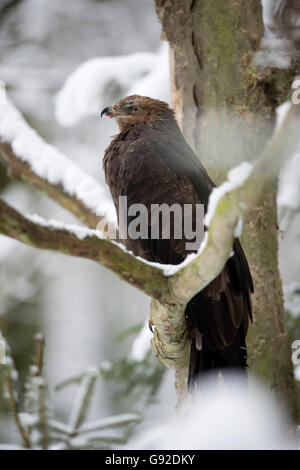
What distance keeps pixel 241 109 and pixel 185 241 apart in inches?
35.5

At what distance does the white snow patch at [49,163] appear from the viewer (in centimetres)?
327

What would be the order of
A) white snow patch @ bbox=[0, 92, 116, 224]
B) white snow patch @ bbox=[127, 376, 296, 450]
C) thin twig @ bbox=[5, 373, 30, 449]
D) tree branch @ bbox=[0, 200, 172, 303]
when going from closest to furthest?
tree branch @ bbox=[0, 200, 172, 303] < white snow patch @ bbox=[127, 376, 296, 450] < thin twig @ bbox=[5, 373, 30, 449] < white snow patch @ bbox=[0, 92, 116, 224]

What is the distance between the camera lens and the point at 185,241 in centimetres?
263

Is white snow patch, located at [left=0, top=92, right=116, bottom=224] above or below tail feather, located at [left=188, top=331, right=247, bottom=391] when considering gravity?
above

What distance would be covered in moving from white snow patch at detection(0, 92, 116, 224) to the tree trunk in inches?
25.6

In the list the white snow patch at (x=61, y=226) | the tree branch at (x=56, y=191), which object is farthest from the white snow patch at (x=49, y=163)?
the white snow patch at (x=61, y=226)

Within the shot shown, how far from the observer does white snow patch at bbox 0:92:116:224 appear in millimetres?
3273

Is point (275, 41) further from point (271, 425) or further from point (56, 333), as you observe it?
point (56, 333)

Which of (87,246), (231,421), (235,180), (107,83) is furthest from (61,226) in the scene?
(107,83)

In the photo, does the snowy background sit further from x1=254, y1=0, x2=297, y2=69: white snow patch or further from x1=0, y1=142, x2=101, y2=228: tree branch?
x1=254, y1=0, x2=297, y2=69: white snow patch

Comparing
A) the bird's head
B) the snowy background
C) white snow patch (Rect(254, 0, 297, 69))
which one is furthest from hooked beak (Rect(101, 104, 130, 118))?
the snowy background

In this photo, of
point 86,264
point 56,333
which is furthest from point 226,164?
point 56,333

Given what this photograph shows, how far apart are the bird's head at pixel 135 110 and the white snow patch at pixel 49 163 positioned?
Result: 397 mm

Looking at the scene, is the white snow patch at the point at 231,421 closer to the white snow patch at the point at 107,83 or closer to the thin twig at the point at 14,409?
the thin twig at the point at 14,409
